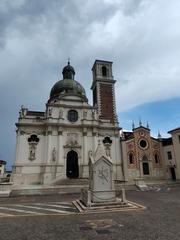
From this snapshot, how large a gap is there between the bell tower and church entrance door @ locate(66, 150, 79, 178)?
31.7 feet

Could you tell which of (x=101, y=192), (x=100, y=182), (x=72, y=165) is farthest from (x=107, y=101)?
(x=101, y=192)

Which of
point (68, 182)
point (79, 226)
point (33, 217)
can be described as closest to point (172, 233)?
point (79, 226)

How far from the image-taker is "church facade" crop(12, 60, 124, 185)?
29.0 metres

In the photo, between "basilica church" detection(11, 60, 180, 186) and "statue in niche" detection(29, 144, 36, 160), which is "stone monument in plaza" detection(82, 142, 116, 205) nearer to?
"basilica church" detection(11, 60, 180, 186)

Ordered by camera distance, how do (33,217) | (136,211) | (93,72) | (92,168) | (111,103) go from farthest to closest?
(93,72)
(111,103)
(92,168)
(136,211)
(33,217)

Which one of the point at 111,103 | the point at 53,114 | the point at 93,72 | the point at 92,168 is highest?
the point at 93,72

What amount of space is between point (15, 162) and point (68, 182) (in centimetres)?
899

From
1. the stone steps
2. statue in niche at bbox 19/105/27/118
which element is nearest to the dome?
statue in niche at bbox 19/105/27/118

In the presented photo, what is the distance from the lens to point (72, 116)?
33.9 meters

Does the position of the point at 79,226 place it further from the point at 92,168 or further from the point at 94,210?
the point at 92,168

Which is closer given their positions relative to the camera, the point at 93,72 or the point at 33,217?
the point at 33,217

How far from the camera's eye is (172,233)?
240 inches

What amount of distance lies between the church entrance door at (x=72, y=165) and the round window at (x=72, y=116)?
5.82 meters

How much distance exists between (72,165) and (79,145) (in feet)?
11.6
